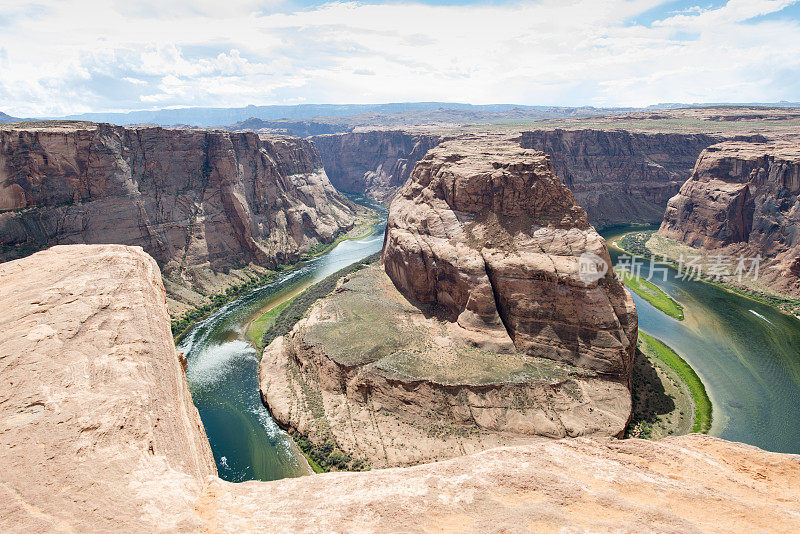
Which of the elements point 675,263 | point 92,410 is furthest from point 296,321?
point 675,263

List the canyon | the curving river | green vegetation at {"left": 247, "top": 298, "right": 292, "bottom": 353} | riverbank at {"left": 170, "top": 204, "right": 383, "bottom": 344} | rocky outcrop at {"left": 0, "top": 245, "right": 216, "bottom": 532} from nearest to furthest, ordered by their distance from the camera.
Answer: rocky outcrop at {"left": 0, "top": 245, "right": 216, "bottom": 532}, the curving river, green vegetation at {"left": 247, "top": 298, "right": 292, "bottom": 353}, riverbank at {"left": 170, "top": 204, "right": 383, "bottom": 344}, the canyon

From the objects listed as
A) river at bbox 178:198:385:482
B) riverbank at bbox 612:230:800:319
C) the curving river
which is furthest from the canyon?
river at bbox 178:198:385:482

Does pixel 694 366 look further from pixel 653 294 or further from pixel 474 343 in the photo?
pixel 474 343

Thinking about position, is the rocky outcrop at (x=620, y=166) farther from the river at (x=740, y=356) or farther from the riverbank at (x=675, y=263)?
the river at (x=740, y=356)

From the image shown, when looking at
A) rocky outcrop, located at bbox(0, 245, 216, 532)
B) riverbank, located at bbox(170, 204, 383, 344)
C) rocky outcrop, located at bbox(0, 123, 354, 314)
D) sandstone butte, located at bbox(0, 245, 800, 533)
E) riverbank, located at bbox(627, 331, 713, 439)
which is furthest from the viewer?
riverbank, located at bbox(170, 204, 383, 344)

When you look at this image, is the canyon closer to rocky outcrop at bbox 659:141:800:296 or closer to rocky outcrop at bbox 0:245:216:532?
Result: rocky outcrop at bbox 659:141:800:296

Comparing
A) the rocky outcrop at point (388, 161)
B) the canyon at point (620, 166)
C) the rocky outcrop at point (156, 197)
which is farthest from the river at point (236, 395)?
the rocky outcrop at point (388, 161)
